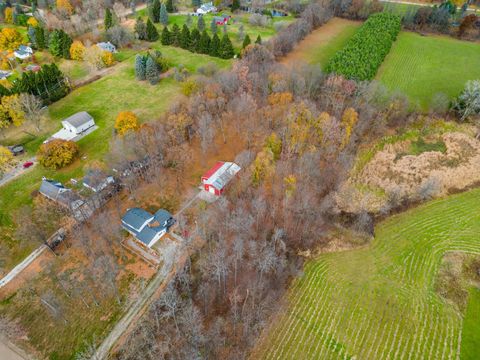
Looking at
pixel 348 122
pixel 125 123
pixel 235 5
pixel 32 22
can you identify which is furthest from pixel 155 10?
pixel 348 122

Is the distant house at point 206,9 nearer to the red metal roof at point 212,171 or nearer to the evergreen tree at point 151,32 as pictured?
the evergreen tree at point 151,32

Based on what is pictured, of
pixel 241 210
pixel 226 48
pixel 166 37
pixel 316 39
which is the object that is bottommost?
pixel 241 210

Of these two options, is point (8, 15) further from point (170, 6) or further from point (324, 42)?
point (324, 42)

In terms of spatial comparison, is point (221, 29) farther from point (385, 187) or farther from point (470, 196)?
point (470, 196)

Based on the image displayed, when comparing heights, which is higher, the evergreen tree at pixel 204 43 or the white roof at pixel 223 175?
the evergreen tree at pixel 204 43

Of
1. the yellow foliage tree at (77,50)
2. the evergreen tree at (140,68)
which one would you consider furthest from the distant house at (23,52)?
the evergreen tree at (140,68)

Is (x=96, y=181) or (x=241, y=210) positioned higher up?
(x=241, y=210)

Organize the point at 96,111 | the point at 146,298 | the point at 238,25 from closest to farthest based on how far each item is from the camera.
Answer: the point at 146,298
the point at 96,111
the point at 238,25
